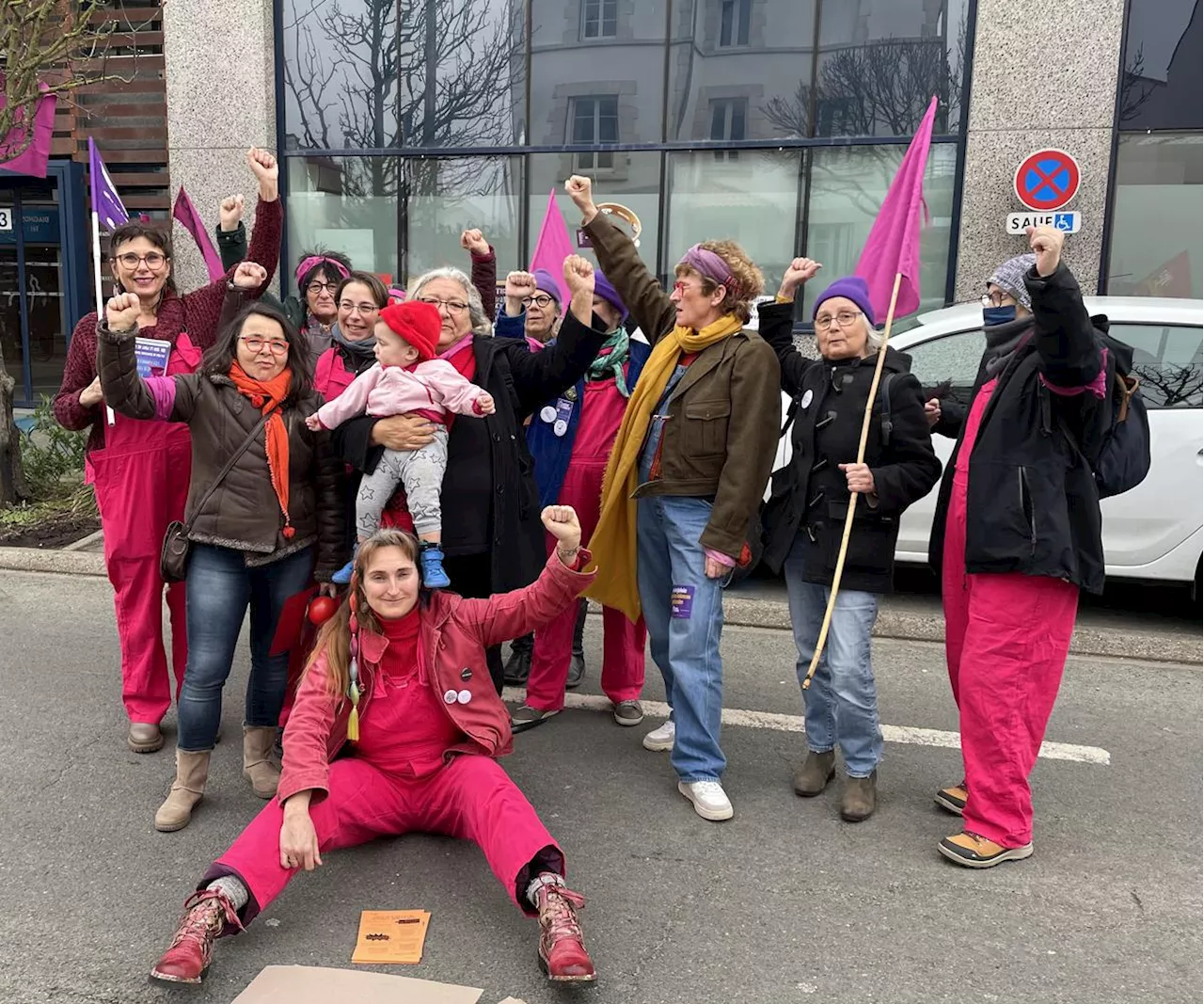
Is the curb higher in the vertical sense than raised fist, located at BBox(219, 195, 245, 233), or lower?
lower

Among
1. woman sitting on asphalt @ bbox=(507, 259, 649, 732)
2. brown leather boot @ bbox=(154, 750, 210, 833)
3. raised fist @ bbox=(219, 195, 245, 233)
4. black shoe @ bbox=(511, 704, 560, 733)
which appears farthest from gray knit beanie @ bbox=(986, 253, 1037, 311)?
brown leather boot @ bbox=(154, 750, 210, 833)

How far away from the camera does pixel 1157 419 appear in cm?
562

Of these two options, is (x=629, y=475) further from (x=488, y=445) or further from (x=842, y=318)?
(x=842, y=318)

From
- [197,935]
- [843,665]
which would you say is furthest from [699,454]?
[197,935]

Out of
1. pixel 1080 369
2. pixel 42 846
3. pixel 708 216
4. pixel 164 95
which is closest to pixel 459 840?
pixel 42 846

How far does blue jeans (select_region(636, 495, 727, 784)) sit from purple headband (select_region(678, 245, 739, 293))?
29.9 inches

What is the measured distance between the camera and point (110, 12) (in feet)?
40.7

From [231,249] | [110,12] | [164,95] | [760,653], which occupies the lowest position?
[760,653]

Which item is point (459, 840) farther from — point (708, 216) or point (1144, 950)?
point (708, 216)

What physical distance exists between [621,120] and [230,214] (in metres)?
7.20

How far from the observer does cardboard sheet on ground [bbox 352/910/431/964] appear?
9.09ft

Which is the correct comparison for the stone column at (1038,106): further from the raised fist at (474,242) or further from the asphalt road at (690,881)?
the raised fist at (474,242)

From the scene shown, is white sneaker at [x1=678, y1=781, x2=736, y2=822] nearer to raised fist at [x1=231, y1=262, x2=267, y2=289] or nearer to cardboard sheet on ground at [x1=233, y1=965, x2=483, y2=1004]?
cardboard sheet on ground at [x1=233, y1=965, x2=483, y2=1004]

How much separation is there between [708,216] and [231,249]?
7.13 metres
